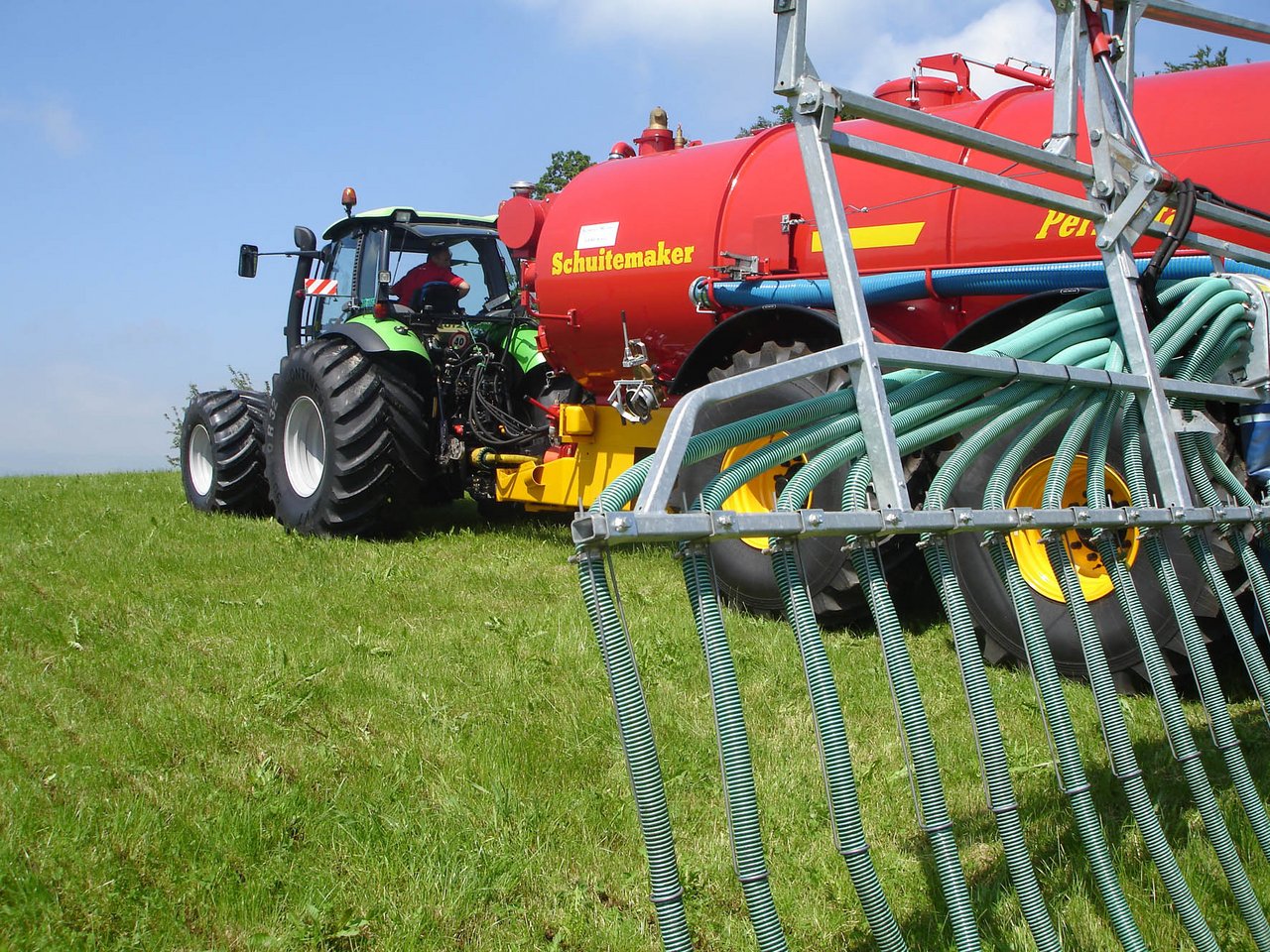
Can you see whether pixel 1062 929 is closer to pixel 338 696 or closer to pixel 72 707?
pixel 338 696

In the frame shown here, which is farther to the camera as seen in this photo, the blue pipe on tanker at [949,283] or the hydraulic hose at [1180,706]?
the blue pipe on tanker at [949,283]

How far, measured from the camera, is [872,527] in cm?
194

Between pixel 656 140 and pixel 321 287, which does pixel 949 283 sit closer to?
pixel 656 140

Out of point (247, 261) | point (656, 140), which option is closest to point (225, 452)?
point (247, 261)

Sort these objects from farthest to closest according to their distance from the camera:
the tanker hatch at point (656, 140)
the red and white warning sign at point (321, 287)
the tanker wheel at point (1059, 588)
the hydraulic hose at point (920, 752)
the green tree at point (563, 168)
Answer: the green tree at point (563, 168)
the red and white warning sign at point (321, 287)
the tanker hatch at point (656, 140)
the tanker wheel at point (1059, 588)
the hydraulic hose at point (920, 752)

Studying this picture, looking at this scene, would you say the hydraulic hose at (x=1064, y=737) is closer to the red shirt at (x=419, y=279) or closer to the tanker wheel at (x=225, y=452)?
the red shirt at (x=419, y=279)

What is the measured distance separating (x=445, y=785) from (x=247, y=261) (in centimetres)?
608

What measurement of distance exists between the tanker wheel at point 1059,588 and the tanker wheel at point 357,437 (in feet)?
12.3

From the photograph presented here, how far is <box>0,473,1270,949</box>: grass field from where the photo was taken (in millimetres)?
2613

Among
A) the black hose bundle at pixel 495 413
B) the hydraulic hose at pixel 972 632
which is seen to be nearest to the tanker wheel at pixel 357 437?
the black hose bundle at pixel 495 413

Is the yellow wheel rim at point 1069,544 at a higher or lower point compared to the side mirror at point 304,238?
lower

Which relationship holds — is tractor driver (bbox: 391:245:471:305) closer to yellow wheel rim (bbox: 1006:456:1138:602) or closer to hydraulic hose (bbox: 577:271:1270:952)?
yellow wheel rim (bbox: 1006:456:1138:602)

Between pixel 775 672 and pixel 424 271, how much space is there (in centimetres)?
461

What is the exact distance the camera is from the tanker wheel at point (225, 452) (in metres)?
Answer: 8.52
